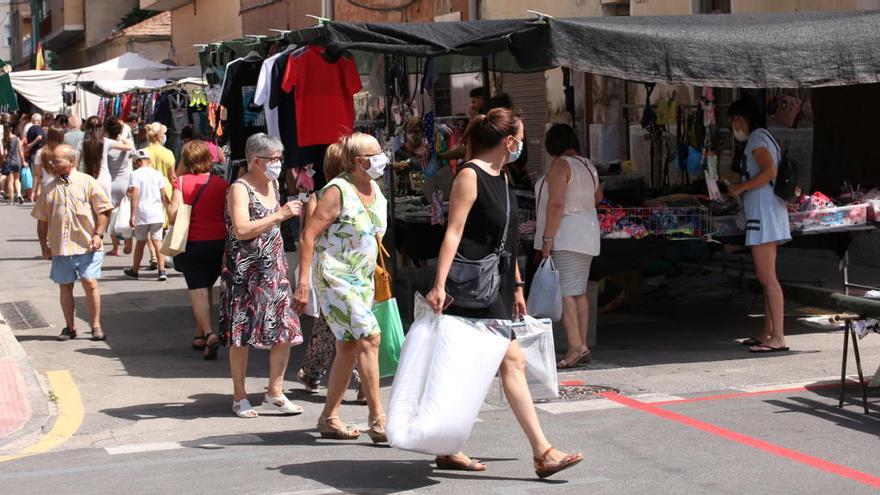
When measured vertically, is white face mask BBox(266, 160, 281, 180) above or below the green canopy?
below

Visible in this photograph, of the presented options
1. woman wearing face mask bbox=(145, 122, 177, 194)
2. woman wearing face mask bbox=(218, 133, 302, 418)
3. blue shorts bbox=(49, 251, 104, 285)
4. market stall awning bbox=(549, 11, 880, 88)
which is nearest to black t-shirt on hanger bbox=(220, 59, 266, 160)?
blue shorts bbox=(49, 251, 104, 285)

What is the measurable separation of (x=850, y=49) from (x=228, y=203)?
4.96 meters

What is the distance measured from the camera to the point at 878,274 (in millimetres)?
13531

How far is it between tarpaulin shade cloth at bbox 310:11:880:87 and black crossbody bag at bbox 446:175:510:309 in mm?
2911

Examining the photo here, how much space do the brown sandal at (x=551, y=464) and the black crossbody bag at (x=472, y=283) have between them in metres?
0.79

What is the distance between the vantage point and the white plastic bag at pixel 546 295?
8719mm

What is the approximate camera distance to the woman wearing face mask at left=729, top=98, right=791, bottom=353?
9.83m

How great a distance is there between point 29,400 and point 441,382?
12.5 feet

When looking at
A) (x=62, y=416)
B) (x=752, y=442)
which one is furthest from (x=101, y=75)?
(x=752, y=442)

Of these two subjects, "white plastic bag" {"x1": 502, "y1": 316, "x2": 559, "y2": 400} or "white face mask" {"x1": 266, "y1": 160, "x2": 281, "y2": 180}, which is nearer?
"white plastic bag" {"x1": 502, "y1": 316, "x2": 559, "y2": 400}

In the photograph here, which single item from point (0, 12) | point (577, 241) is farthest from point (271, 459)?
point (0, 12)

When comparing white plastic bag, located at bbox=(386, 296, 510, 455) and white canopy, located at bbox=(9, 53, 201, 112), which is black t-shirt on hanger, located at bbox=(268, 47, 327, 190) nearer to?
white plastic bag, located at bbox=(386, 296, 510, 455)

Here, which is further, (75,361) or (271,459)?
(75,361)

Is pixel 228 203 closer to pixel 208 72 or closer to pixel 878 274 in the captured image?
pixel 208 72
